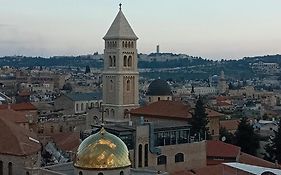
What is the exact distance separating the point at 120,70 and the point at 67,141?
10360 millimetres

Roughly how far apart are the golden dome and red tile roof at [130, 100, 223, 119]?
23376mm

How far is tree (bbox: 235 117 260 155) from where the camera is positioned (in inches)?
1786

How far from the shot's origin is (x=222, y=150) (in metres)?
40.3

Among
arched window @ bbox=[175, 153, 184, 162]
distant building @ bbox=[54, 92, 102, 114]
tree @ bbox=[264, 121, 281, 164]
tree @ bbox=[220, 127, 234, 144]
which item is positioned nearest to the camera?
arched window @ bbox=[175, 153, 184, 162]

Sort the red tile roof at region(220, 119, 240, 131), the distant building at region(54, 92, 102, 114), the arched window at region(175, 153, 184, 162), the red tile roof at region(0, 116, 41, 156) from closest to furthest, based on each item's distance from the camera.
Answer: the red tile roof at region(0, 116, 41, 156) < the arched window at region(175, 153, 184, 162) < the red tile roof at region(220, 119, 240, 131) < the distant building at region(54, 92, 102, 114)

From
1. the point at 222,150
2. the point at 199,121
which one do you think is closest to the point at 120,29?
the point at 199,121

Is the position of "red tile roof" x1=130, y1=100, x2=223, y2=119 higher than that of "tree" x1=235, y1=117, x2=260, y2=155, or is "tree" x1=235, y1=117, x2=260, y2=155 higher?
"red tile roof" x1=130, y1=100, x2=223, y2=119

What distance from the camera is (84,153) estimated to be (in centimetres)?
2344

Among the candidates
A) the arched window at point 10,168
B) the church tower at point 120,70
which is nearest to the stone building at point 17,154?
the arched window at point 10,168

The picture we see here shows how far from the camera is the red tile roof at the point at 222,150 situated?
3912 centimetres

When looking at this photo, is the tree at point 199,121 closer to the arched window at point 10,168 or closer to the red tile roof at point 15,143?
the red tile roof at point 15,143

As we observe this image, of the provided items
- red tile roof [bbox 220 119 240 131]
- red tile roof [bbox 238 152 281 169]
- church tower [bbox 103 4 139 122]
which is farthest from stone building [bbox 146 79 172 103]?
red tile roof [bbox 238 152 281 169]

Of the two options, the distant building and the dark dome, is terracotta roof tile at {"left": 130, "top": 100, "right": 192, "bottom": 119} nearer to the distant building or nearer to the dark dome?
the dark dome

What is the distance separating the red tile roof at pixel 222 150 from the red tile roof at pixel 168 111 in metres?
5.95
